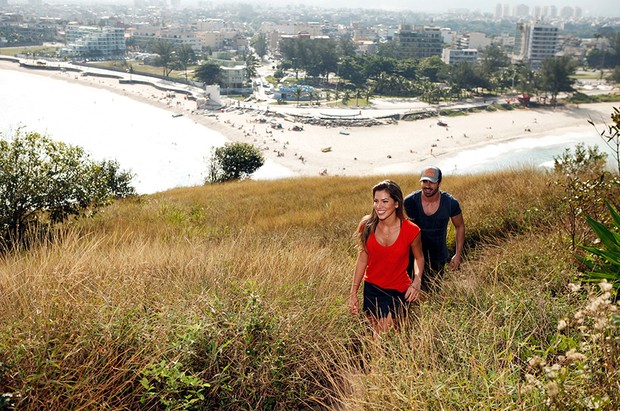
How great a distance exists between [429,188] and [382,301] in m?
0.94

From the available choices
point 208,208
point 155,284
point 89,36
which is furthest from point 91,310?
point 89,36

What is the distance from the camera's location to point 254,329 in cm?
257

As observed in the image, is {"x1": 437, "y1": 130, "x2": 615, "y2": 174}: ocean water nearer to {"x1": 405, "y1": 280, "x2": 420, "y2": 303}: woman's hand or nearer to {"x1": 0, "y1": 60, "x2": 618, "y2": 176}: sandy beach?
{"x1": 0, "y1": 60, "x2": 618, "y2": 176}: sandy beach

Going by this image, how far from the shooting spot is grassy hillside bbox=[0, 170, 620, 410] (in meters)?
2.06

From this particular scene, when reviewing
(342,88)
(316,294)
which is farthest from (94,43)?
(316,294)

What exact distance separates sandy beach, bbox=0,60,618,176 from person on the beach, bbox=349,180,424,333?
73.4 ft

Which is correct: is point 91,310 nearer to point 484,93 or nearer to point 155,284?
point 155,284

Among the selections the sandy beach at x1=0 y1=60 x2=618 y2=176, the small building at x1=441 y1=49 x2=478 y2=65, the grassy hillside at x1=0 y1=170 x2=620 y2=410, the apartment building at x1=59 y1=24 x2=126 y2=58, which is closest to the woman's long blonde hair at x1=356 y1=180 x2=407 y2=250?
the grassy hillside at x1=0 y1=170 x2=620 y2=410

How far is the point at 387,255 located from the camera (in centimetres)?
307

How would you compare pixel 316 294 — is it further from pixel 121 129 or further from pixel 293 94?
pixel 293 94

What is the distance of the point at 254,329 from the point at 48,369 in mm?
867

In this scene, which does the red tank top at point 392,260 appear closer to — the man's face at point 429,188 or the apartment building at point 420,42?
the man's face at point 429,188

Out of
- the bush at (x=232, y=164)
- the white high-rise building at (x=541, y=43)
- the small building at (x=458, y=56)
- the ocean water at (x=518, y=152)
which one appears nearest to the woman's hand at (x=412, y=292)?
the bush at (x=232, y=164)

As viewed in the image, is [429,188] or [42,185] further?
[42,185]
